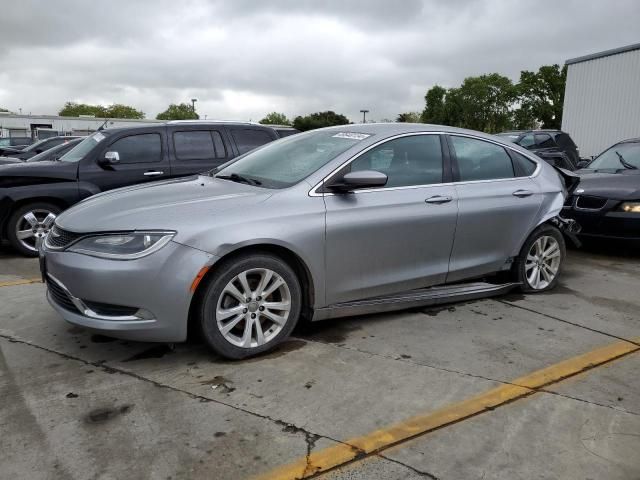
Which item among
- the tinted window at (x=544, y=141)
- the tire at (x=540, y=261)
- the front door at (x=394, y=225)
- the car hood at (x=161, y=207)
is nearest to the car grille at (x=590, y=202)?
the tire at (x=540, y=261)

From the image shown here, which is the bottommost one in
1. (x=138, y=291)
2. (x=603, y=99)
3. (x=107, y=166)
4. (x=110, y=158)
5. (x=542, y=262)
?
(x=542, y=262)

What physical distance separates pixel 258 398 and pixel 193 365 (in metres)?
0.64

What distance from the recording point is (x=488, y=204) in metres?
4.70

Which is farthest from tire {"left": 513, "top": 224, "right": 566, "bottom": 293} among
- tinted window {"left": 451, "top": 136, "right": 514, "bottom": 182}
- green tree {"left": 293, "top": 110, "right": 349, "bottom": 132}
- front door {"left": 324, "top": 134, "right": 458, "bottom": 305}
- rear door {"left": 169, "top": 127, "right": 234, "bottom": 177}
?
green tree {"left": 293, "top": 110, "right": 349, "bottom": 132}

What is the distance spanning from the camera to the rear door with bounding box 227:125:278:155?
7891mm

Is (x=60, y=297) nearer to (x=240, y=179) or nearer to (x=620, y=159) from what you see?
(x=240, y=179)

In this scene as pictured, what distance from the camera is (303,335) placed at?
414cm

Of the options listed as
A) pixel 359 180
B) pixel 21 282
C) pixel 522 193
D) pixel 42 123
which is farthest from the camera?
pixel 42 123

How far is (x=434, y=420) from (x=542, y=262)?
293cm

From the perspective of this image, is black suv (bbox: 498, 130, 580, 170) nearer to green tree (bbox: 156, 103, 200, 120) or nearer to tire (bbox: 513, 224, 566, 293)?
tire (bbox: 513, 224, 566, 293)

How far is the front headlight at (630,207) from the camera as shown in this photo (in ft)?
21.7

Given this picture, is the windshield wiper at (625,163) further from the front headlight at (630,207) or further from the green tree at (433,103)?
the green tree at (433,103)

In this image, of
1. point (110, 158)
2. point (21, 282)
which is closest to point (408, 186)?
point (21, 282)

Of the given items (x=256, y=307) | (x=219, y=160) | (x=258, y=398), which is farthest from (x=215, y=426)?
(x=219, y=160)
